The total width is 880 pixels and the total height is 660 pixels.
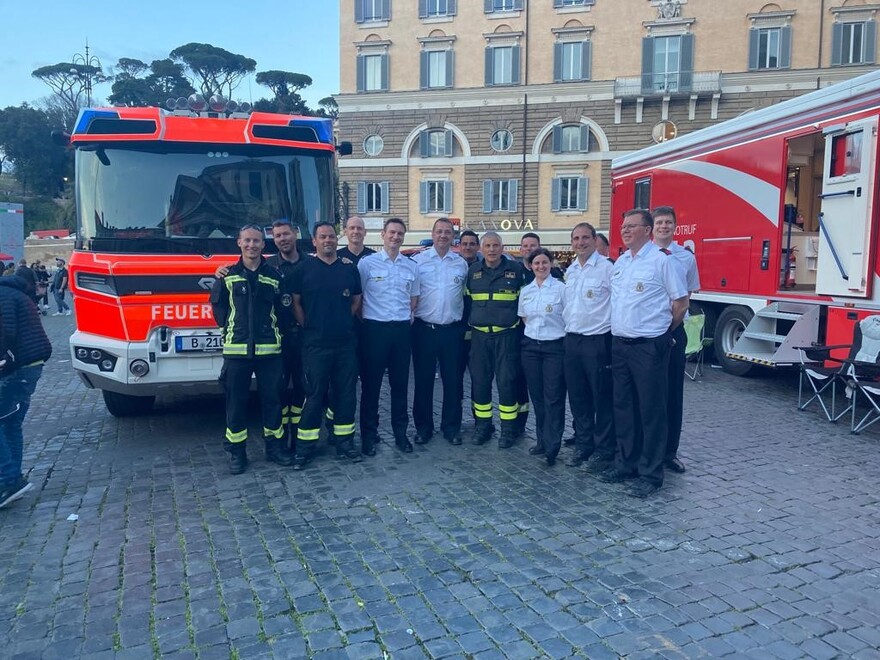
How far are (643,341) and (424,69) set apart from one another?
31622 millimetres

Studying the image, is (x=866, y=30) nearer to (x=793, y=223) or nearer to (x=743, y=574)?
(x=793, y=223)

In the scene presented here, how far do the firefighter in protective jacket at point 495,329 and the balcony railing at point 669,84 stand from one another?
28514 millimetres

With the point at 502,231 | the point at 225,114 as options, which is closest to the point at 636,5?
the point at 502,231

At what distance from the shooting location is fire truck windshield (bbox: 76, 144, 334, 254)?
19.8ft

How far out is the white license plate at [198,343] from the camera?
586cm

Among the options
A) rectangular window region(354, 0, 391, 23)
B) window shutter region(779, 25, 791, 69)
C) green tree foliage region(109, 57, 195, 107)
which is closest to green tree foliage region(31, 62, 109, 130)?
green tree foliage region(109, 57, 195, 107)

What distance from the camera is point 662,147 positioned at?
1126 cm

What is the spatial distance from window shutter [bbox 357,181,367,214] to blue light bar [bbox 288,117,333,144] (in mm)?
28853

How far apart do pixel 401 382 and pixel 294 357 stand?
99 centimetres

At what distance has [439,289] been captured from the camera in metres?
6.18

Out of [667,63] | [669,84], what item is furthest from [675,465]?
[667,63]

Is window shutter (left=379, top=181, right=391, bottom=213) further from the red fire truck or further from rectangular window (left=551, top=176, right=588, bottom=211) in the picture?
the red fire truck

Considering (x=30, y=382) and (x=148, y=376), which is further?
(x=148, y=376)

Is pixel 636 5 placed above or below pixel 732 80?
above
